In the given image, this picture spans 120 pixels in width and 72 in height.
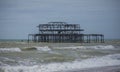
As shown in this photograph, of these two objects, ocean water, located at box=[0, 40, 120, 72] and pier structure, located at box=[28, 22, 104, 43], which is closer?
ocean water, located at box=[0, 40, 120, 72]

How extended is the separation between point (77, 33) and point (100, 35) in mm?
5532

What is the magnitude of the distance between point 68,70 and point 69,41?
47087 mm

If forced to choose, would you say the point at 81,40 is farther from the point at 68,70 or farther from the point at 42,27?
the point at 68,70

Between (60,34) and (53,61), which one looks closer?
(53,61)

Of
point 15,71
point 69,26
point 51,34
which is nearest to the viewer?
point 15,71

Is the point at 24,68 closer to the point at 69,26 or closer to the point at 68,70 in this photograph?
the point at 68,70

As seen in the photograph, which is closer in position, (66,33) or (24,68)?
(24,68)

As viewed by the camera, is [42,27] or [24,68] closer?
[24,68]

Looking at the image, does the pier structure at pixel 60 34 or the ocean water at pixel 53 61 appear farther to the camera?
the pier structure at pixel 60 34

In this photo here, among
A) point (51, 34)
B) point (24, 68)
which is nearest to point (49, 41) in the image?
point (51, 34)

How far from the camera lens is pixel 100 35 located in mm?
64938

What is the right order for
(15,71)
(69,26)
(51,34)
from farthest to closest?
(69,26) < (51,34) < (15,71)

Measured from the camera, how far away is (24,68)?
48.7 ft

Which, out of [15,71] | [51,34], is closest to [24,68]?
[15,71]
